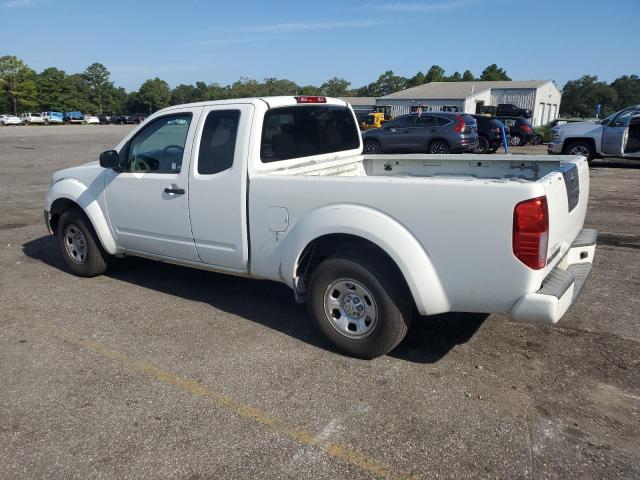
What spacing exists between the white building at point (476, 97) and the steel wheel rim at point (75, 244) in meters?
46.6

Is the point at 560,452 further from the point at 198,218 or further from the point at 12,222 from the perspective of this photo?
the point at 12,222

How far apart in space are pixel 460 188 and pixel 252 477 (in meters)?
1.97

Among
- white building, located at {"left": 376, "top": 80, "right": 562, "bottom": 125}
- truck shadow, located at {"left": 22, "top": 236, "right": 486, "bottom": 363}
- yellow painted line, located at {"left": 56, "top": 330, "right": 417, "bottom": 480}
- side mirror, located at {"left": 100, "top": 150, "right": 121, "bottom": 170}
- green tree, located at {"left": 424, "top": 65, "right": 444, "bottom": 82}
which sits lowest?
yellow painted line, located at {"left": 56, "top": 330, "right": 417, "bottom": 480}

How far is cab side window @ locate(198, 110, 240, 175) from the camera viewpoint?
170 inches

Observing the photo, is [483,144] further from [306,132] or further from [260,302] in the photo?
[260,302]

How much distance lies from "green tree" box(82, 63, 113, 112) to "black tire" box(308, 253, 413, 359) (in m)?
129

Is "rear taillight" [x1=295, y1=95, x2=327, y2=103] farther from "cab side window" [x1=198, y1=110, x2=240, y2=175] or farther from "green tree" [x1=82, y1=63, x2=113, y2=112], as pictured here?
"green tree" [x1=82, y1=63, x2=113, y2=112]

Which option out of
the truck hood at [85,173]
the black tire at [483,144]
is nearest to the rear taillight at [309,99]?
the truck hood at [85,173]

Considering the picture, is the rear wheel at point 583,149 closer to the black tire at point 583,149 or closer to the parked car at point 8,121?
the black tire at point 583,149

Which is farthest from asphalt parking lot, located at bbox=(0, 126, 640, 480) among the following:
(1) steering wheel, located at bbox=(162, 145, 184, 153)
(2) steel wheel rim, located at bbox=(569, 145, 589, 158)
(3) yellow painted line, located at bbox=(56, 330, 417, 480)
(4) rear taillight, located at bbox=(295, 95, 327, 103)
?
(2) steel wheel rim, located at bbox=(569, 145, 589, 158)

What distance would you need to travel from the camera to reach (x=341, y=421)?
10.2 ft

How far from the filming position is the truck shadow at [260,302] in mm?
4102

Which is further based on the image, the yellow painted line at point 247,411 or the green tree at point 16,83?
the green tree at point 16,83

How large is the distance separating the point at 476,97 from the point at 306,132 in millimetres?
49589
